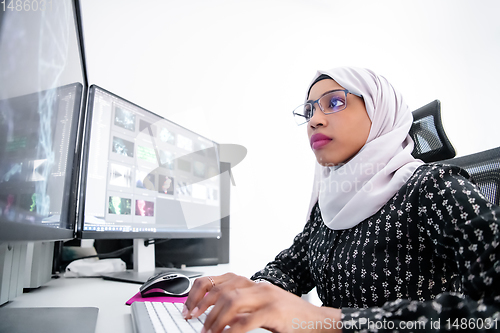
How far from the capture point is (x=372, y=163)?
2.37ft

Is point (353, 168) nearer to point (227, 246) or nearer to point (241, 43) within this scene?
point (227, 246)

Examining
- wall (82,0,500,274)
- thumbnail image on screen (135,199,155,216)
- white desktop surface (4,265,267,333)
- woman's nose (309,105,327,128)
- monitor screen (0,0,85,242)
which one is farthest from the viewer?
wall (82,0,500,274)

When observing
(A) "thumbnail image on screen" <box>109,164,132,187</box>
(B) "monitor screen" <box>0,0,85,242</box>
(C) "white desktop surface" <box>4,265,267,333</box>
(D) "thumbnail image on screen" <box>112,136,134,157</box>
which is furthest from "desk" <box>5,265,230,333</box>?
(D) "thumbnail image on screen" <box>112,136,134,157</box>

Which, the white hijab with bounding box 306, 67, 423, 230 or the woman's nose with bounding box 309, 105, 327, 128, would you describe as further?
the woman's nose with bounding box 309, 105, 327, 128

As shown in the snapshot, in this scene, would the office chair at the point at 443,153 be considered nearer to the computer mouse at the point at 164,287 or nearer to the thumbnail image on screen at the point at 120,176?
the computer mouse at the point at 164,287

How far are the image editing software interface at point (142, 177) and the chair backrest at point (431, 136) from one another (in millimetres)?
830

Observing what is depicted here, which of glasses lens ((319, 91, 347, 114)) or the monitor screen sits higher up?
glasses lens ((319, 91, 347, 114))

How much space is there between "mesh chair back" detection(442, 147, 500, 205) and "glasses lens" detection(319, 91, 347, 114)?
440 millimetres

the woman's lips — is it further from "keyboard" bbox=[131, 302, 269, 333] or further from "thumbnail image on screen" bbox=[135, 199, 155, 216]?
"thumbnail image on screen" bbox=[135, 199, 155, 216]

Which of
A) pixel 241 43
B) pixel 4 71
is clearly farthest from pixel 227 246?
pixel 241 43

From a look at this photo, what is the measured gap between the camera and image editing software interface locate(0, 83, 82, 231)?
0.33 metres

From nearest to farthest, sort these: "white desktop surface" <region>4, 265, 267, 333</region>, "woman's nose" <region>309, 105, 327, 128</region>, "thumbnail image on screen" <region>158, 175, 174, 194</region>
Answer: "white desktop surface" <region>4, 265, 267, 333</region>
"woman's nose" <region>309, 105, 327, 128</region>
"thumbnail image on screen" <region>158, 175, 174, 194</region>

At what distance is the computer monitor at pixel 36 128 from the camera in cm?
32

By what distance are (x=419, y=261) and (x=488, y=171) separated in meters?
0.46
